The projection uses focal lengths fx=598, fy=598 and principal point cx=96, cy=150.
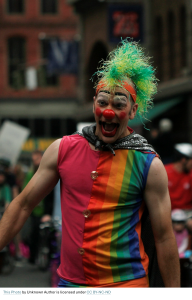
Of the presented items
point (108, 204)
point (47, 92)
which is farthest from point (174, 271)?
point (47, 92)

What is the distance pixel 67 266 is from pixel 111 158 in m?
0.58

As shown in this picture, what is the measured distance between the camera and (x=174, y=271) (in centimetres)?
297

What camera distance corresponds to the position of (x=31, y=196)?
3098 mm

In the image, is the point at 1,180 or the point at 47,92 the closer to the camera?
the point at 1,180

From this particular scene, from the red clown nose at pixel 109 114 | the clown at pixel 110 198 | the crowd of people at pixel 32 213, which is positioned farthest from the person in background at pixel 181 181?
the red clown nose at pixel 109 114

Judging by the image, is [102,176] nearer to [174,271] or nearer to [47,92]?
[174,271]

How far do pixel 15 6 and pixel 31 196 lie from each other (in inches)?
1263

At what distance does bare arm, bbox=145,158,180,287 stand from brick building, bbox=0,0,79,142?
1140 inches

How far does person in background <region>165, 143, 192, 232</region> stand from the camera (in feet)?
25.4

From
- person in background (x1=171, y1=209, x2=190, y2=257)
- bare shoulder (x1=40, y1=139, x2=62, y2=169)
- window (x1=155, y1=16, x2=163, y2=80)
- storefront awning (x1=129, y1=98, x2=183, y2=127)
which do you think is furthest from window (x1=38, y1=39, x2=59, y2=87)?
bare shoulder (x1=40, y1=139, x2=62, y2=169)

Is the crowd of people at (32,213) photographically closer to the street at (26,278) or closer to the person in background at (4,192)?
the person in background at (4,192)

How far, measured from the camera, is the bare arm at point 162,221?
2.93 m

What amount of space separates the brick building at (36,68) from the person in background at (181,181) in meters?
24.2

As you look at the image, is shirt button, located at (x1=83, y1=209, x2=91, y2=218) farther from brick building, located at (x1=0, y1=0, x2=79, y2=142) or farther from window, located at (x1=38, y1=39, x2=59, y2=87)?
brick building, located at (x1=0, y1=0, x2=79, y2=142)
